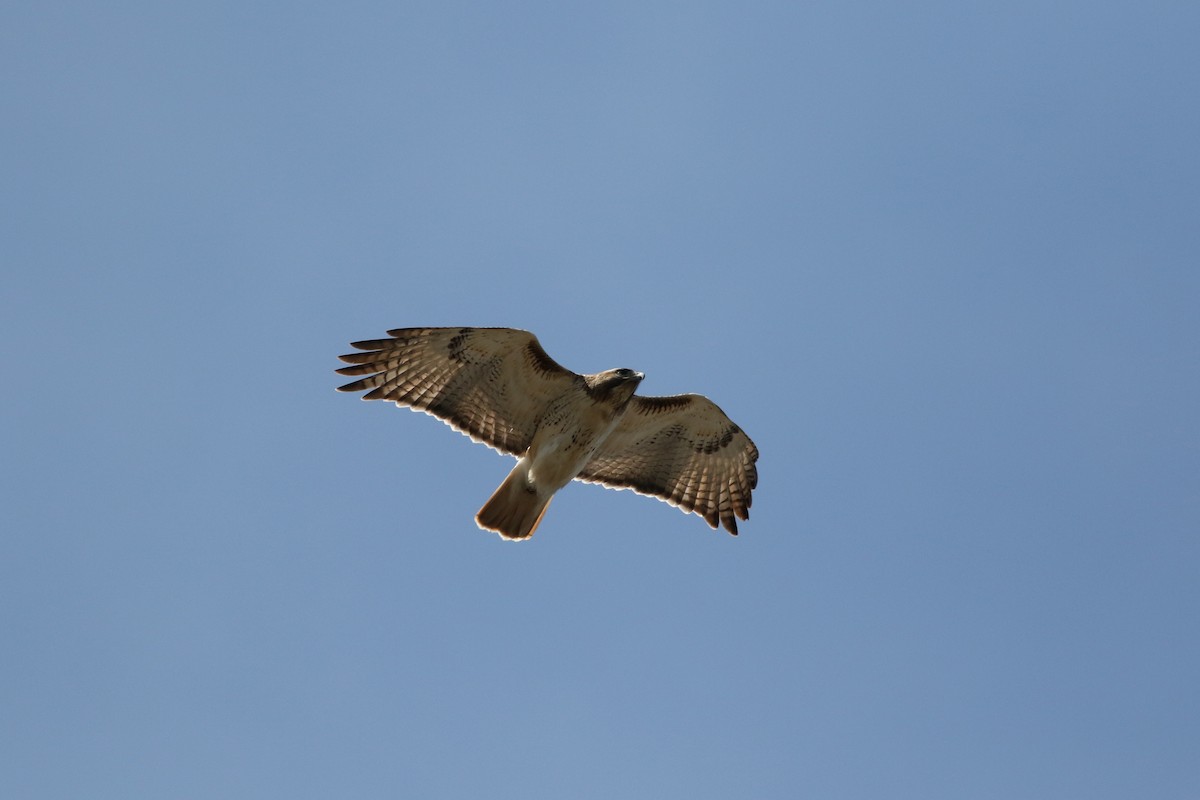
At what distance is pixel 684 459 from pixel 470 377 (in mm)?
2310

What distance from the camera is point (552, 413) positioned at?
1240cm

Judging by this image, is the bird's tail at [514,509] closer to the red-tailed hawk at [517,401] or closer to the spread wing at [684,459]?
the red-tailed hawk at [517,401]

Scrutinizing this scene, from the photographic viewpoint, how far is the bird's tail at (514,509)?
12.4 m

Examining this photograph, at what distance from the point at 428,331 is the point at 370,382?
27.5 inches

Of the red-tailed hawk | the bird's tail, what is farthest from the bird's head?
the bird's tail

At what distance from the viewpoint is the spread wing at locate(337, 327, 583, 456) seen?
12.1 meters

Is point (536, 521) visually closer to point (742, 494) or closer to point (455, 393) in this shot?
point (455, 393)

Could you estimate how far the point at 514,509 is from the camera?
1241 cm

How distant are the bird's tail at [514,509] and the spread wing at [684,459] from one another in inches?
32.9

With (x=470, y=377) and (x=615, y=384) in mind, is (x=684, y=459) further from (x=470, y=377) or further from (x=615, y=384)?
(x=470, y=377)

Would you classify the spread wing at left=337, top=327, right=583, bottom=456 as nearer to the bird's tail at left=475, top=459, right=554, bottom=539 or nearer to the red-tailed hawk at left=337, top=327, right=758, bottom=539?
the red-tailed hawk at left=337, top=327, right=758, bottom=539

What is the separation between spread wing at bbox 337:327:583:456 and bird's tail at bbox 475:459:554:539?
0.94 ft

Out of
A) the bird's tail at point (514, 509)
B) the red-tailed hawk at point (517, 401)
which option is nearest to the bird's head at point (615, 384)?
the red-tailed hawk at point (517, 401)

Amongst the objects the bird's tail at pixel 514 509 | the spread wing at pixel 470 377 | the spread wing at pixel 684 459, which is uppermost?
the spread wing at pixel 684 459
